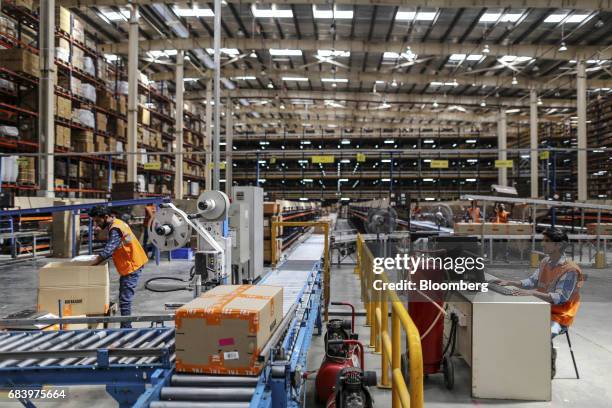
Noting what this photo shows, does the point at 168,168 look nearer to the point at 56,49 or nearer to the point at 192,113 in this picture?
the point at 192,113

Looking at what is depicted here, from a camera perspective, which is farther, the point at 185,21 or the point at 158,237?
the point at 185,21

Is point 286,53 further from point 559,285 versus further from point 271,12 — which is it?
point 559,285

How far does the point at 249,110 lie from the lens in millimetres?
25297

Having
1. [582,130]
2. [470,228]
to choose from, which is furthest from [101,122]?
[582,130]

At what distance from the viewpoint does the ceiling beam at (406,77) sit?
1830 cm

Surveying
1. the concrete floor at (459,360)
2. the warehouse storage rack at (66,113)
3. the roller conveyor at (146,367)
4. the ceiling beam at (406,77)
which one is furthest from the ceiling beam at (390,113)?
the roller conveyor at (146,367)

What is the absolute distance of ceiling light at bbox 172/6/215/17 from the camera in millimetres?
13609

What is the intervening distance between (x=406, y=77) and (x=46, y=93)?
1377 centimetres

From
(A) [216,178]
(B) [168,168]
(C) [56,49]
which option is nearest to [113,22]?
(C) [56,49]

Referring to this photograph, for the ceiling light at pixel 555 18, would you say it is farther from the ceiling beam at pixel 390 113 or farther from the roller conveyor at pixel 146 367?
the roller conveyor at pixel 146 367

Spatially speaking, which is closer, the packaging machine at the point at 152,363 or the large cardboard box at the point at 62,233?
the packaging machine at the point at 152,363

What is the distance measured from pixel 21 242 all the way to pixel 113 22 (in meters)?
8.17

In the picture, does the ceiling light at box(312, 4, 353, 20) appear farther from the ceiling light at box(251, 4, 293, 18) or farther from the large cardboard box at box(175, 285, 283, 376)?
the large cardboard box at box(175, 285, 283, 376)

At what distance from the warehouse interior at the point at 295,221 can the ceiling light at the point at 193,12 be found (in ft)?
0.38
